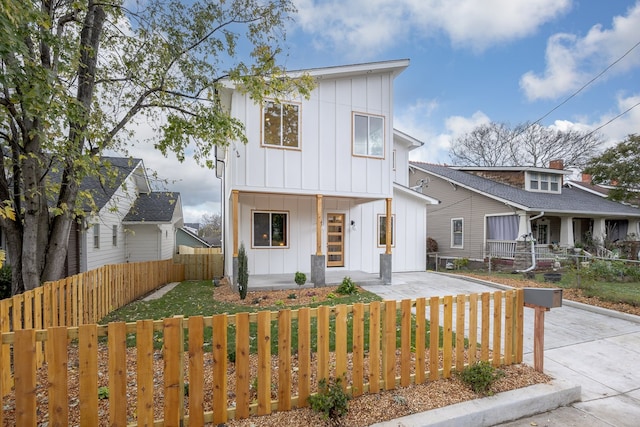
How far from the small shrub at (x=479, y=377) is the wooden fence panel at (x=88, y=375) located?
3501 millimetres

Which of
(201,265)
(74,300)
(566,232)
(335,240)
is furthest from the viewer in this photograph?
(566,232)

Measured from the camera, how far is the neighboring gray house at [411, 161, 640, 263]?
47.9 ft

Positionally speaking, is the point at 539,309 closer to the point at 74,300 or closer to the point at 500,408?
the point at 500,408

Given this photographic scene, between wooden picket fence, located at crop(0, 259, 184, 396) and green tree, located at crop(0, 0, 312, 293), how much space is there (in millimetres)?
505

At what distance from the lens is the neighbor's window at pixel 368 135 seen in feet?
34.2

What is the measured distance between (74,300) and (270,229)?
677 cm

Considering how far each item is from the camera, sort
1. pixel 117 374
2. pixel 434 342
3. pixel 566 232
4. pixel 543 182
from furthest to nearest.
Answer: pixel 543 182, pixel 566 232, pixel 434 342, pixel 117 374

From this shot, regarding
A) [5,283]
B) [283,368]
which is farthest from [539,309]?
[5,283]

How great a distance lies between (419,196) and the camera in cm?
1349

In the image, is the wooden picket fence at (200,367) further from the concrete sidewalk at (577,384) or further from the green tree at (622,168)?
the green tree at (622,168)

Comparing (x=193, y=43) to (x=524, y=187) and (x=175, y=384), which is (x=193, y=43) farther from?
(x=524, y=187)

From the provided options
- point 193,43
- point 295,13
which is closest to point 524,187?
point 295,13

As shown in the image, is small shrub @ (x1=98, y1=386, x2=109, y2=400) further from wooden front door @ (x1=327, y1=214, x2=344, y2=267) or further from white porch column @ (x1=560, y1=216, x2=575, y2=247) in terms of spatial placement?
white porch column @ (x1=560, y1=216, x2=575, y2=247)

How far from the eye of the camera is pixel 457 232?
17359 millimetres
